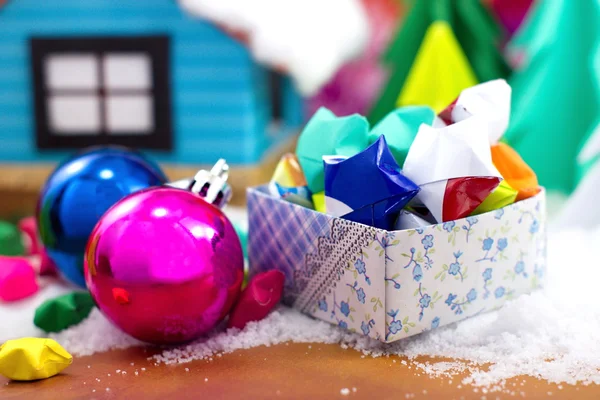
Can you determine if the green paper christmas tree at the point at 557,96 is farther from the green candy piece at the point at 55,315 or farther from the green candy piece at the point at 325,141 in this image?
the green candy piece at the point at 55,315

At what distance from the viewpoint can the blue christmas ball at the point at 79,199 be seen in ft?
3.82

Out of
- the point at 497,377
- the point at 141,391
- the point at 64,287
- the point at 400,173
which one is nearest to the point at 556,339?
the point at 497,377

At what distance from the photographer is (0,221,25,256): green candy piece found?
146 cm

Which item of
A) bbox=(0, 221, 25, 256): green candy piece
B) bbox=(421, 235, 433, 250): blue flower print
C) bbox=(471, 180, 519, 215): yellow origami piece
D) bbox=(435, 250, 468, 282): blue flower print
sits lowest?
bbox=(0, 221, 25, 256): green candy piece

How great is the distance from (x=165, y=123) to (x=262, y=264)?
823 millimetres

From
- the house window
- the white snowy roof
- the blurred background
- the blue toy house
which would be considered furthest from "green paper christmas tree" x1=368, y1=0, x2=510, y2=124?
the house window

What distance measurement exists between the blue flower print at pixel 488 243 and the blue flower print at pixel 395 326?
157 mm

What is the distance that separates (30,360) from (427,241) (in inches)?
19.2

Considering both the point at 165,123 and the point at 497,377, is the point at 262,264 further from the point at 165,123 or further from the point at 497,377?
the point at 165,123

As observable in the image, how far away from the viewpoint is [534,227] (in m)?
1.05

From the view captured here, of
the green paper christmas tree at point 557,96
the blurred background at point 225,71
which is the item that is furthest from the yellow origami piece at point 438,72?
the green paper christmas tree at point 557,96

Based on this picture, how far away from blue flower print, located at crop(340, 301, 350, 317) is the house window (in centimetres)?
99

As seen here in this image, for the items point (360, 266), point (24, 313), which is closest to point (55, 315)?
point (24, 313)

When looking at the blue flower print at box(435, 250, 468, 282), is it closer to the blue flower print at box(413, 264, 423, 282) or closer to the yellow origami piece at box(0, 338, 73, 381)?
the blue flower print at box(413, 264, 423, 282)
